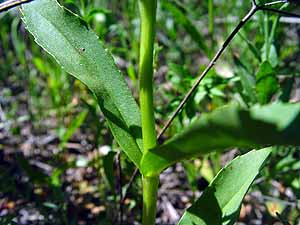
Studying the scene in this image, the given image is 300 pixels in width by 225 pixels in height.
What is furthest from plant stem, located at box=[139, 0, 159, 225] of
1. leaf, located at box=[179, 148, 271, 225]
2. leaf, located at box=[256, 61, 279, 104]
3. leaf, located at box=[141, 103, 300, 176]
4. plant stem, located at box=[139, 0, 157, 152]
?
leaf, located at box=[256, 61, 279, 104]

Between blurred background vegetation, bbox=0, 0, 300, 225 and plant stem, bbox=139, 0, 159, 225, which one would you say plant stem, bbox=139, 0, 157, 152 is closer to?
plant stem, bbox=139, 0, 159, 225

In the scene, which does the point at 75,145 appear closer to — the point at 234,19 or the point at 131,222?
the point at 131,222

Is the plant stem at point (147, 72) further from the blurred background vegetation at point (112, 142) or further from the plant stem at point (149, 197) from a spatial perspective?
the blurred background vegetation at point (112, 142)

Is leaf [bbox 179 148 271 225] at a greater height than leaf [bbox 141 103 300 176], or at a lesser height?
lesser

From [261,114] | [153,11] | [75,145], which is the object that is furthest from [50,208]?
[261,114]

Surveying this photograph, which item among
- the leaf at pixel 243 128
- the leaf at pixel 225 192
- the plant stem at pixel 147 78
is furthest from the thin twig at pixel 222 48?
the leaf at pixel 243 128

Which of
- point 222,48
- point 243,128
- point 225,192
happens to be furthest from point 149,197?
point 243,128
